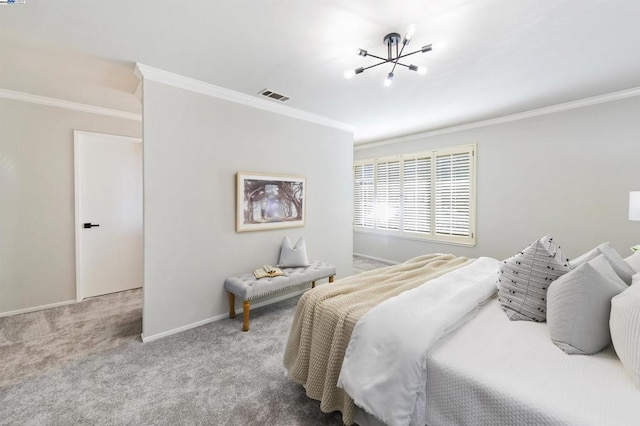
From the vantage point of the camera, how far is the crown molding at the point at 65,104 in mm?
3032

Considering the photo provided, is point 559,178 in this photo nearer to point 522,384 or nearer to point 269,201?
point 522,384

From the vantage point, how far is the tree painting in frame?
3215mm

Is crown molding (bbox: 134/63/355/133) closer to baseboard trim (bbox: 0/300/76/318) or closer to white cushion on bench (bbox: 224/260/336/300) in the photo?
white cushion on bench (bbox: 224/260/336/300)

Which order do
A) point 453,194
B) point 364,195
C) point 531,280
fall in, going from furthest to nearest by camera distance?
point 364,195, point 453,194, point 531,280

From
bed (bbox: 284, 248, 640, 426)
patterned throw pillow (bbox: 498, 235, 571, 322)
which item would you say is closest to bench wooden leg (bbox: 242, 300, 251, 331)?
bed (bbox: 284, 248, 640, 426)

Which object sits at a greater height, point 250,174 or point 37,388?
point 250,174

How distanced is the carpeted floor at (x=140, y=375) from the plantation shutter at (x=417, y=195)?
10.4 ft

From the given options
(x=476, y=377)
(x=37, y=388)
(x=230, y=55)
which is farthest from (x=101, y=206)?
(x=476, y=377)

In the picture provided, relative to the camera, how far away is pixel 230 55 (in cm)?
233

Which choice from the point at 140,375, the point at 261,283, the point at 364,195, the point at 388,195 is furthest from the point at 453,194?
the point at 140,375

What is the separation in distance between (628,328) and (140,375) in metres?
2.94

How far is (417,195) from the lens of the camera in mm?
5016

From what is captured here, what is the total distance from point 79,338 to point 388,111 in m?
4.42

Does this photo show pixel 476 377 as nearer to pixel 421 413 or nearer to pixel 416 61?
pixel 421 413
